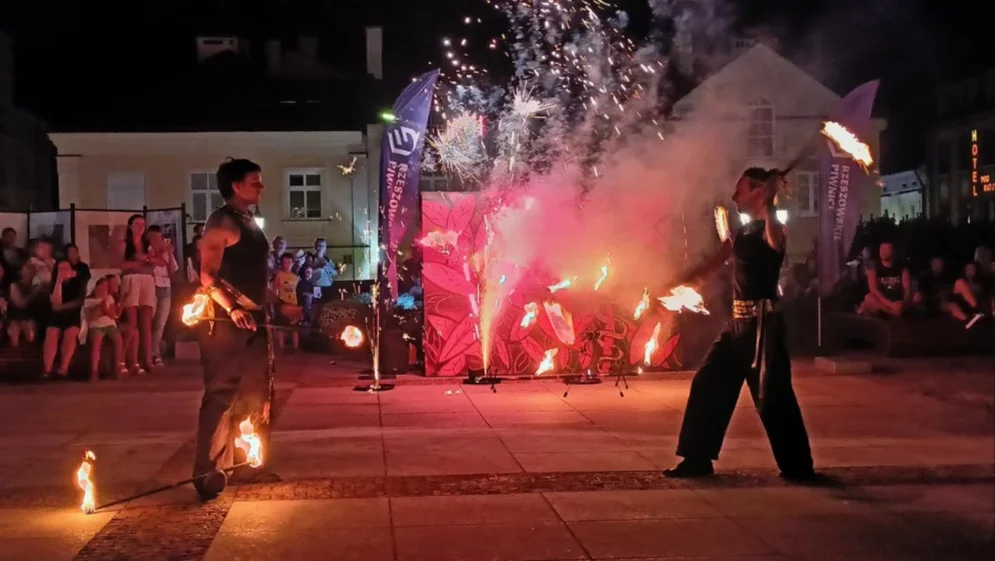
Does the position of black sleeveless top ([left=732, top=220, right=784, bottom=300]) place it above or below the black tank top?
above

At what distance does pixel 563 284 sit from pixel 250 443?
536 cm

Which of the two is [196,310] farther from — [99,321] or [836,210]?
[836,210]

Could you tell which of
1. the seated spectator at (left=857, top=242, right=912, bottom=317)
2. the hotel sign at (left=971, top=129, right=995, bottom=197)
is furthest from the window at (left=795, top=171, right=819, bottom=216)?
the seated spectator at (left=857, top=242, right=912, bottom=317)

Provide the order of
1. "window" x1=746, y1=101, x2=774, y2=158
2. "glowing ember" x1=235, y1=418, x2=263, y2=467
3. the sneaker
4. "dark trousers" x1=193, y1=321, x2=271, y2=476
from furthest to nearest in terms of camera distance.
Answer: "window" x1=746, y1=101, x2=774, y2=158
the sneaker
"glowing ember" x1=235, y1=418, x2=263, y2=467
"dark trousers" x1=193, y1=321, x2=271, y2=476

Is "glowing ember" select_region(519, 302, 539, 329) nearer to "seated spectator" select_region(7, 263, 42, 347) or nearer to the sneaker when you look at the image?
"seated spectator" select_region(7, 263, 42, 347)

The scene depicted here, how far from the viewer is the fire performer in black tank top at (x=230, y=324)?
592 centimetres

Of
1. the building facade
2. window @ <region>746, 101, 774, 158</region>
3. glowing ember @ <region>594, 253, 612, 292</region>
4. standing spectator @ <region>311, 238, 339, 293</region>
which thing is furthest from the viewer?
the building facade

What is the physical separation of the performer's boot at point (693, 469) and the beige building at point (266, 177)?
1948 centimetres

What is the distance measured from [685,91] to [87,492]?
11901mm

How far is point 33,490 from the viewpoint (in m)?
6.31

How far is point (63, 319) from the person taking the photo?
11.5 meters

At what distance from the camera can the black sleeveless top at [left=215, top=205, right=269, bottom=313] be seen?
6023mm

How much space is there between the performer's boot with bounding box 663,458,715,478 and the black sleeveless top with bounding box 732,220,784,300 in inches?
44.1

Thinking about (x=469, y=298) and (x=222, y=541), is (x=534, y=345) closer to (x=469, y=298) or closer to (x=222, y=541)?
(x=469, y=298)
